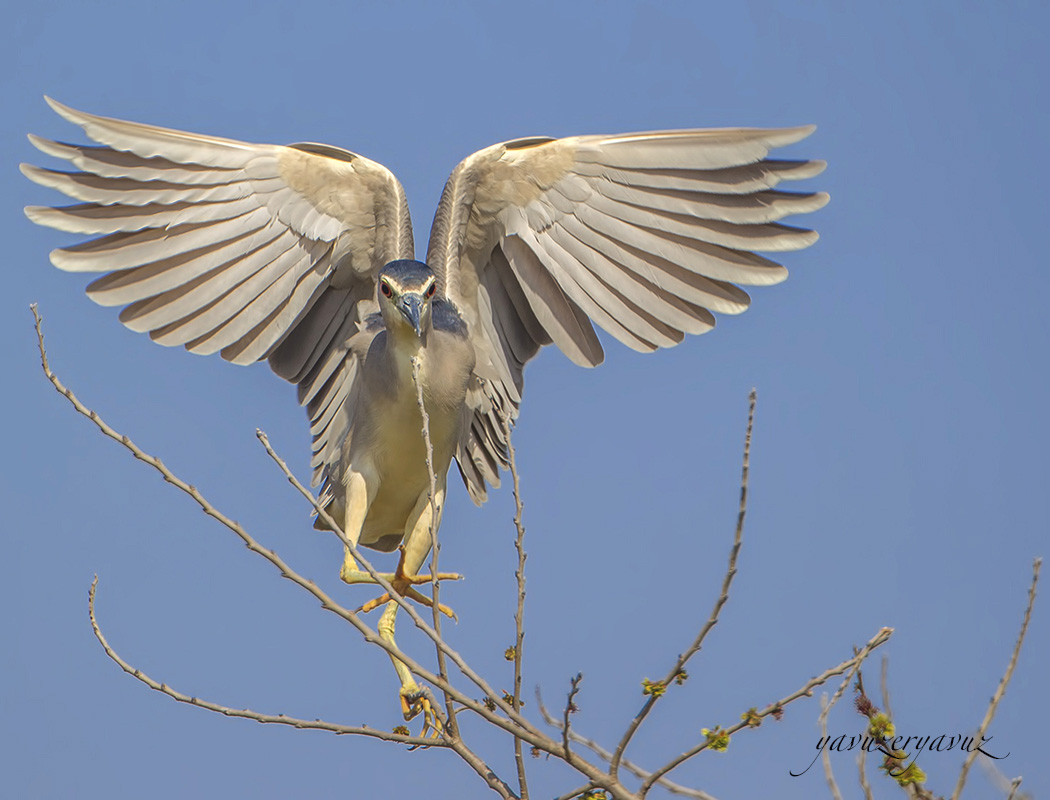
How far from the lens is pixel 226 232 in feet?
19.2

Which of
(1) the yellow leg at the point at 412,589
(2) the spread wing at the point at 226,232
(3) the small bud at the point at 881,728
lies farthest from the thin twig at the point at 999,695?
(2) the spread wing at the point at 226,232

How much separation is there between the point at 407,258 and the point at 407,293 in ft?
2.02

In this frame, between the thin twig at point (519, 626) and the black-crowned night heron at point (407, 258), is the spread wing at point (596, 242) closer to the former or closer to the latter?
the black-crowned night heron at point (407, 258)

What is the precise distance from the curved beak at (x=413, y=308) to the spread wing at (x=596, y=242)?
91 centimetres

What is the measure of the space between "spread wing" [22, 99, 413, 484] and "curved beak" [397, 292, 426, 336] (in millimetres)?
812

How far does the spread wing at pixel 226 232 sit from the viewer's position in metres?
5.57

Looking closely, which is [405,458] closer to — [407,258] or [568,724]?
[407,258]

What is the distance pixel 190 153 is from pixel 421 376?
169 cm

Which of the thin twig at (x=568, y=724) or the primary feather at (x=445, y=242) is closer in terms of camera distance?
the thin twig at (x=568, y=724)

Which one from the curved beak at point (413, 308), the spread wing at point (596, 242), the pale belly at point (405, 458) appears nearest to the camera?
the curved beak at point (413, 308)

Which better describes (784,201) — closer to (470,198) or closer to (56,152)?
(470,198)

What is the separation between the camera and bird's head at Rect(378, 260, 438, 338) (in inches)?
198

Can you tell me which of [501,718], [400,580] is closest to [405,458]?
[400,580]

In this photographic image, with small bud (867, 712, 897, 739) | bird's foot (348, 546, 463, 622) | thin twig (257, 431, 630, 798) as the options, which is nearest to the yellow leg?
bird's foot (348, 546, 463, 622)
